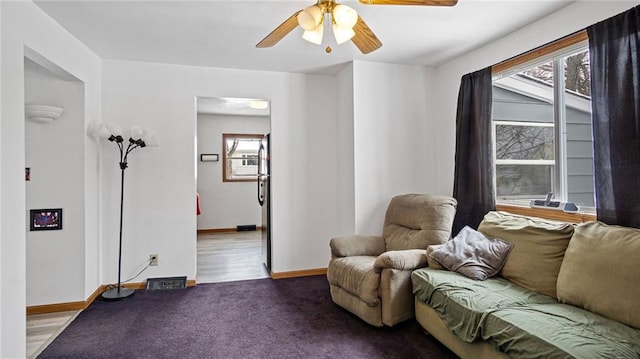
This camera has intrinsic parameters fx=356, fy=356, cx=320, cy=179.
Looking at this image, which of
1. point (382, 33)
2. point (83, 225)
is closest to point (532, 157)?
point (382, 33)

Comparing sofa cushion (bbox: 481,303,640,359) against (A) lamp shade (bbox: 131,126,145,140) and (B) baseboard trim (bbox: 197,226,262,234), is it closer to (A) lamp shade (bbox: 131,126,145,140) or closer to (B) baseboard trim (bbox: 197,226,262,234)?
(A) lamp shade (bbox: 131,126,145,140)

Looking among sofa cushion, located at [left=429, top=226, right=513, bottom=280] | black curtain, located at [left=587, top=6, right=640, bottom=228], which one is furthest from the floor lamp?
black curtain, located at [left=587, top=6, right=640, bottom=228]

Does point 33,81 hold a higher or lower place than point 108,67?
lower

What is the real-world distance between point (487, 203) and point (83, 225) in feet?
12.0

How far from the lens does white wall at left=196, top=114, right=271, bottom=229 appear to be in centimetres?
711

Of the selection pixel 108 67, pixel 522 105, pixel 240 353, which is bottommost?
pixel 240 353

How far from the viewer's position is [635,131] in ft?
6.97

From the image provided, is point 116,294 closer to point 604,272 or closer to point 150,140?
point 150,140

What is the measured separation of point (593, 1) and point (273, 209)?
3.31 meters

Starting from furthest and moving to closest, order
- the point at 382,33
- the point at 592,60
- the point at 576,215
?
the point at 382,33 < the point at 576,215 < the point at 592,60

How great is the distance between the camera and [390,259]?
8.52ft

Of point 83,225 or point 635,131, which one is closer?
point 635,131

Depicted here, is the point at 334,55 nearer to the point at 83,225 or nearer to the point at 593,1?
the point at 593,1

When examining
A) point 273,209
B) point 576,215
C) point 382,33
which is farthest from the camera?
point 273,209
